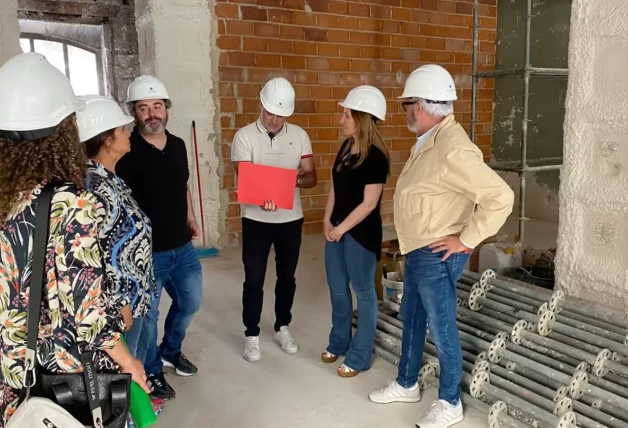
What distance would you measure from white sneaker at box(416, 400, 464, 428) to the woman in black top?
51 cm

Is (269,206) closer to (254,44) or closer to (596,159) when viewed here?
(596,159)

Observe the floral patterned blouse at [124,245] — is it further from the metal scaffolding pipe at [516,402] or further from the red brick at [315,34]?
the red brick at [315,34]

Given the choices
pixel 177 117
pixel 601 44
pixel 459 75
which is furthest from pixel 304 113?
pixel 601 44

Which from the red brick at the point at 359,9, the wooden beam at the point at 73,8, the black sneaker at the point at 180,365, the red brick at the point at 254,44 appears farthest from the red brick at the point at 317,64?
the black sneaker at the point at 180,365

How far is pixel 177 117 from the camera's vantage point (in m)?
4.96

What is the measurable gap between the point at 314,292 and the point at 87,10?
13.1ft

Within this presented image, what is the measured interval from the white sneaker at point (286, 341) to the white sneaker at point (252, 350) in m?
0.14

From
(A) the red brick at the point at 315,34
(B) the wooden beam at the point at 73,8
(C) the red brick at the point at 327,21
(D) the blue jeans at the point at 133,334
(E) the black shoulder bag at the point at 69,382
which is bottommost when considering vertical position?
(D) the blue jeans at the point at 133,334

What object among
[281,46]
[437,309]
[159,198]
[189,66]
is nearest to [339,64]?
A: [281,46]

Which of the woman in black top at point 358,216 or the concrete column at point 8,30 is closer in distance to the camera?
the woman in black top at point 358,216

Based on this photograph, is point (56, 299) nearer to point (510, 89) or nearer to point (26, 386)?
point (26, 386)

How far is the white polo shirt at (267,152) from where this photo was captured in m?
2.89

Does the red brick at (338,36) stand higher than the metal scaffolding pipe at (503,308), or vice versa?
the red brick at (338,36)

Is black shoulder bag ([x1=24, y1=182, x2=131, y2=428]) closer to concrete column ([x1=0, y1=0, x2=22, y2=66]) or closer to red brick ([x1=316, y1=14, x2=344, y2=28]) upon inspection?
concrete column ([x1=0, y1=0, x2=22, y2=66])
